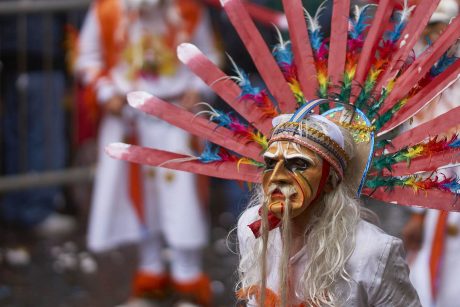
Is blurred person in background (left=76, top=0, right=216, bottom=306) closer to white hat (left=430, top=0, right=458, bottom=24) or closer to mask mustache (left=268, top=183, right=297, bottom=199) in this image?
white hat (left=430, top=0, right=458, bottom=24)

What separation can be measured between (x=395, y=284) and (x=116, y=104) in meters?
3.42

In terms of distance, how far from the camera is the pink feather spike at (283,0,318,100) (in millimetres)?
3859

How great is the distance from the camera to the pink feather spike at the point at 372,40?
12.5ft

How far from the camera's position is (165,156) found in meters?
3.93

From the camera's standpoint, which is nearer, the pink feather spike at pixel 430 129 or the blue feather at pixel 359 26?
the pink feather spike at pixel 430 129

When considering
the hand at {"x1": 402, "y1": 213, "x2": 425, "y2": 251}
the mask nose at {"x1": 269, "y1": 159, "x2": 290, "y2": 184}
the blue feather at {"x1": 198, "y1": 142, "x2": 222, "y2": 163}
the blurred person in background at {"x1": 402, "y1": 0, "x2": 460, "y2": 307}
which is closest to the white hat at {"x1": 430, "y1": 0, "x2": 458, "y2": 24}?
the blurred person in background at {"x1": 402, "y1": 0, "x2": 460, "y2": 307}

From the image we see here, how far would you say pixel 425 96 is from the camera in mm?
3715

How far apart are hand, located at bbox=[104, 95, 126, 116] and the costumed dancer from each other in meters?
2.74

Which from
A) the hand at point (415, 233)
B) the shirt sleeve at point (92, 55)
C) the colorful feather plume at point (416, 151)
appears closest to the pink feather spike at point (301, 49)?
the colorful feather plume at point (416, 151)

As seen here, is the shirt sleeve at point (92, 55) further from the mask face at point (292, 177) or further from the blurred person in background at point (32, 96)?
the mask face at point (292, 177)

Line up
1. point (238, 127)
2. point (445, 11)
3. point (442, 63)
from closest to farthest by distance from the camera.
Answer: point (442, 63) < point (238, 127) < point (445, 11)

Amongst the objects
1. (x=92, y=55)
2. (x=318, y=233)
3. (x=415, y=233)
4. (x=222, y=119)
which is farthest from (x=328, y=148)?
(x=92, y=55)

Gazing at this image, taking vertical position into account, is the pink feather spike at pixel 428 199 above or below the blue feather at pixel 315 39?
below

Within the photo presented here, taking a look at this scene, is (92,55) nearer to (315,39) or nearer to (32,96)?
(32,96)
